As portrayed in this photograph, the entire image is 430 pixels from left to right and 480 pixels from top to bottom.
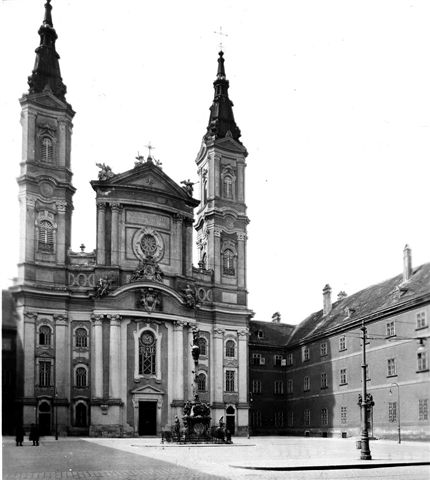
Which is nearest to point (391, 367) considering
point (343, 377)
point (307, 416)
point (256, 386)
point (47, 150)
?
point (343, 377)

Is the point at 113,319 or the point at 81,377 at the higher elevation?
the point at 113,319

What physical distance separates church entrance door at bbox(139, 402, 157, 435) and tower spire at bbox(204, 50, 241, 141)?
2228 cm

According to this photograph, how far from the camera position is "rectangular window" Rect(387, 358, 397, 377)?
120 feet

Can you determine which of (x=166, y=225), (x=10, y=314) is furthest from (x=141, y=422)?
(x=10, y=314)

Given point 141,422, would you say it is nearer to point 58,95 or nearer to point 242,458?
point 58,95

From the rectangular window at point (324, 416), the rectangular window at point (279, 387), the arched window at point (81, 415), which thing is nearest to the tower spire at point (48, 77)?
the arched window at point (81, 415)

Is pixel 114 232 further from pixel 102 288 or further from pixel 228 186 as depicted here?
pixel 228 186

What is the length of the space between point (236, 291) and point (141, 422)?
13176 mm

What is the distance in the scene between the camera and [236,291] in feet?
188

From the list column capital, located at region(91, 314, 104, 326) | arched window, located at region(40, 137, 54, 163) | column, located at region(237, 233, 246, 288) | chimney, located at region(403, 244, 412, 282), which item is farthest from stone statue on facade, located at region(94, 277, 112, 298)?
chimney, located at region(403, 244, 412, 282)

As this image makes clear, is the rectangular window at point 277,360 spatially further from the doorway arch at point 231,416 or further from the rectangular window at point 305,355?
the doorway arch at point 231,416

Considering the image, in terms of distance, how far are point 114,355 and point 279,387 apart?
57.0 ft

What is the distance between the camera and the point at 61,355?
48344 millimetres

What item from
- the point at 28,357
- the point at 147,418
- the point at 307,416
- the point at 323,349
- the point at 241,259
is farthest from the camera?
the point at 241,259
